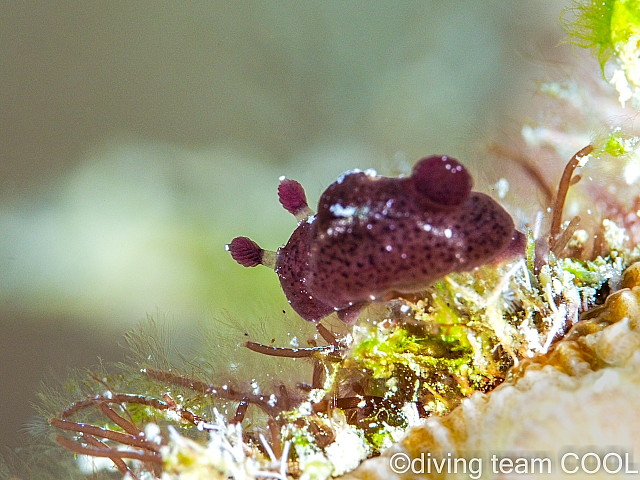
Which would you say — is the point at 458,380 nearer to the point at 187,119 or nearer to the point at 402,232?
the point at 402,232

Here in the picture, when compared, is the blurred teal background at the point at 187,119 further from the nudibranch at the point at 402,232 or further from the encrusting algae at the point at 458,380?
the nudibranch at the point at 402,232

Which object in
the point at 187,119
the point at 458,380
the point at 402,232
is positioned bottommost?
the point at 458,380

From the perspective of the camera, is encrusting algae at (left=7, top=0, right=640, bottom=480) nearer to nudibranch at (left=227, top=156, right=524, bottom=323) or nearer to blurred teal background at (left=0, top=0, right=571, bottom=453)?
nudibranch at (left=227, top=156, right=524, bottom=323)

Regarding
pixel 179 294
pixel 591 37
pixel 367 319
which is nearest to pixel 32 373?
pixel 179 294

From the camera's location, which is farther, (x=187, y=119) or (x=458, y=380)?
(x=187, y=119)

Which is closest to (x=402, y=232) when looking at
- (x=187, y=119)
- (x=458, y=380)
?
(x=458, y=380)
